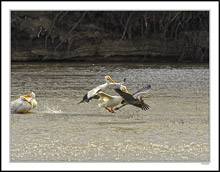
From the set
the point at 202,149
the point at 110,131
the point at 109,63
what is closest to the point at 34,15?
the point at 109,63

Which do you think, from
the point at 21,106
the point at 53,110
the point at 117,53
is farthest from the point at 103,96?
the point at 117,53

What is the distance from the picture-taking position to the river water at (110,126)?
5363 millimetres

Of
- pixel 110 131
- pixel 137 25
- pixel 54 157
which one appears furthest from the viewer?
pixel 137 25

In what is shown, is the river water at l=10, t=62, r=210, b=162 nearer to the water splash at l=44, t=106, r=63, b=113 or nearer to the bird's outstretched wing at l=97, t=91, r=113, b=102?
the water splash at l=44, t=106, r=63, b=113

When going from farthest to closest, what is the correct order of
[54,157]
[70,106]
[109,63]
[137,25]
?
[137,25], [109,63], [70,106], [54,157]

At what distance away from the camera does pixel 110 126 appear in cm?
667

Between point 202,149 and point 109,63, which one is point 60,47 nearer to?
point 109,63

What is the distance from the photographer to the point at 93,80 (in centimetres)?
1177

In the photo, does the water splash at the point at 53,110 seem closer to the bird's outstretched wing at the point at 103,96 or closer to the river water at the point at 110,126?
the river water at the point at 110,126

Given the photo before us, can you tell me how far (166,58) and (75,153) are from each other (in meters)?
12.2

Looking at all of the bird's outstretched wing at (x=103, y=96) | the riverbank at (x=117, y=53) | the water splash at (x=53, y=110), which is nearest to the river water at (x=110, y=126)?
the water splash at (x=53, y=110)

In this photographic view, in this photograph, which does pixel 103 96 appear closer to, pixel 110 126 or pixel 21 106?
pixel 110 126

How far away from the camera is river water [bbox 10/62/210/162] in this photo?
5363mm

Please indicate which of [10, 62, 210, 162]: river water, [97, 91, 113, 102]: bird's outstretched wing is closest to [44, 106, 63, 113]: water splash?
[10, 62, 210, 162]: river water
